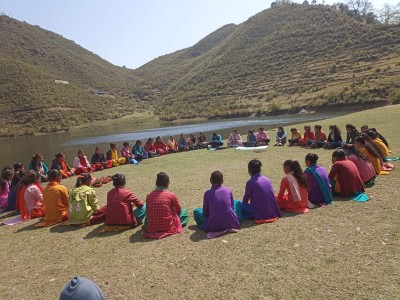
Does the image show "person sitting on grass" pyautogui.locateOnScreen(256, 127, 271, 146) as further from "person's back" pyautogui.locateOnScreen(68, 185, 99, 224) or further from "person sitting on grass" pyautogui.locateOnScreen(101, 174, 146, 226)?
"person sitting on grass" pyautogui.locateOnScreen(101, 174, 146, 226)

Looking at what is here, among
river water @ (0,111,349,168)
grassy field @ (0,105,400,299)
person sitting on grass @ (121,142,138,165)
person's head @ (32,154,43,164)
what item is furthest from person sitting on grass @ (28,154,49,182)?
river water @ (0,111,349,168)

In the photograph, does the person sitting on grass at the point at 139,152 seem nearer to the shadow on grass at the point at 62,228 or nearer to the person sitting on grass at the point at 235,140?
the person sitting on grass at the point at 235,140

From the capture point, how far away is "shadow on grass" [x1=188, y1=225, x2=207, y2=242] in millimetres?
7236

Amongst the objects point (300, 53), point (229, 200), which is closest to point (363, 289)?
point (229, 200)

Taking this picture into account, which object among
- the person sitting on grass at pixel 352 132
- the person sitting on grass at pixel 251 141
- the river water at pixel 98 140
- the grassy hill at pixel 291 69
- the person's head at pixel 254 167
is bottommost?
the river water at pixel 98 140

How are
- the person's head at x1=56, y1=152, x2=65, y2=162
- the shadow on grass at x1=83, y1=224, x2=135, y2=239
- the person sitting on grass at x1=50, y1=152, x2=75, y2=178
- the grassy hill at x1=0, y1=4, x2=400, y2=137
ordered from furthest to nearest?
the grassy hill at x1=0, y1=4, x2=400, y2=137, the person sitting on grass at x1=50, y1=152, x2=75, y2=178, the person's head at x1=56, y1=152, x2=65, y2=162, the shadow on grass at x1=83, y1=224, x2=135, y2=239

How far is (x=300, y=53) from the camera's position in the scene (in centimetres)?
12212

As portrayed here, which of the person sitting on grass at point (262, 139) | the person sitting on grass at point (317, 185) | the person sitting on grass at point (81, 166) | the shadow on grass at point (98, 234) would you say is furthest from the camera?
the person sitting on grass at point (262, 139)

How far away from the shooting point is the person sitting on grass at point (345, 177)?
864 cm

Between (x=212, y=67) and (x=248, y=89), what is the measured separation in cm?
4320

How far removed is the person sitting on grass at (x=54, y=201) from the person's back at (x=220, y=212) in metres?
4.20

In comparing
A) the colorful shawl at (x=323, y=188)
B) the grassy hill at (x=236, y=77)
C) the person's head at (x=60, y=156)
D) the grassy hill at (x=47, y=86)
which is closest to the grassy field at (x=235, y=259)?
the colorful shawl at (x=323, y=188)

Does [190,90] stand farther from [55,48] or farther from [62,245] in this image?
[62,245]

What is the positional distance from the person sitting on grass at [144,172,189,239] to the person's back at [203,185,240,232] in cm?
77
